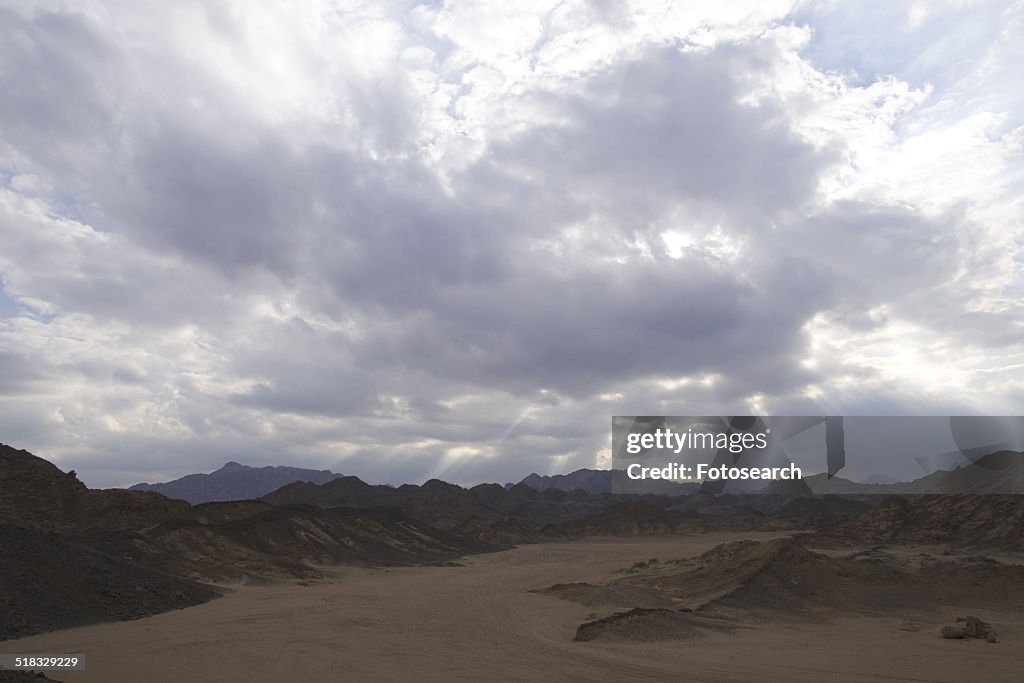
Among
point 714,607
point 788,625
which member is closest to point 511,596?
point 714,607

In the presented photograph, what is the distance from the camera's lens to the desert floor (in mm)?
19625

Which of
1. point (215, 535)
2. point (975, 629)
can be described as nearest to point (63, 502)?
point (215, 535)

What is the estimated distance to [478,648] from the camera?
23656mm

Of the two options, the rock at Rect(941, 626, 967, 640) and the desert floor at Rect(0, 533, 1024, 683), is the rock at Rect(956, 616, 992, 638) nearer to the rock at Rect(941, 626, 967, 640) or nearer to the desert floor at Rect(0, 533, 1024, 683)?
the rock at Rect(941, 626, 967, 640)

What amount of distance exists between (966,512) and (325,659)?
6611 centimetres

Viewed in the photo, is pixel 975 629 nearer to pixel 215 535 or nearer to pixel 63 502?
pixel 215 535

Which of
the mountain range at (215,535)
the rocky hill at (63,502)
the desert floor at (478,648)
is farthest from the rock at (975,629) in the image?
the rocky hill at (63,502)

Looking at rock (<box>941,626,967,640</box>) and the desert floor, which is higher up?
rock (<box>941,626,967,640</box>)

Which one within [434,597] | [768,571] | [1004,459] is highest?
[1004,459]

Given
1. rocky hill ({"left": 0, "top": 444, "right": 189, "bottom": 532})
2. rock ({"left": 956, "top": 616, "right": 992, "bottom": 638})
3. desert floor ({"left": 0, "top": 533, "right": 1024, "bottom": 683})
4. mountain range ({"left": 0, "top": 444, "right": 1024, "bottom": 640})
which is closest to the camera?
desert floor ({"left": 0, "top": 533, "right": 1024, "bottom": 683})

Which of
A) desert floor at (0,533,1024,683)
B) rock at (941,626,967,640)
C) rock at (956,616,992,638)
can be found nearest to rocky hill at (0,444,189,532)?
desert floor at (0,533,1024,683)

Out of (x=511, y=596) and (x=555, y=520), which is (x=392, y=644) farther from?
(x=555, y=520)

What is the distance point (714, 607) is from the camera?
3083 cm

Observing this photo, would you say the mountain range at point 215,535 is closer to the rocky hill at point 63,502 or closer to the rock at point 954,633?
the rocky hill at point 63,502
